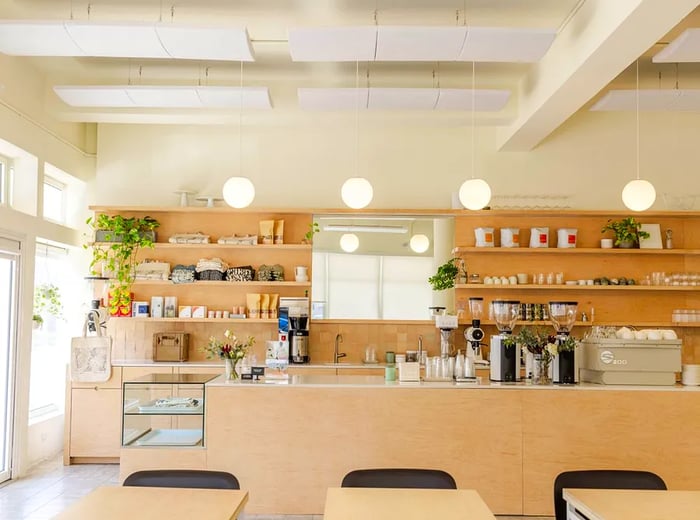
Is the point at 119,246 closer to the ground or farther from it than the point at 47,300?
farther from it

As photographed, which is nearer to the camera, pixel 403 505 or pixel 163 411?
pixel 403 505

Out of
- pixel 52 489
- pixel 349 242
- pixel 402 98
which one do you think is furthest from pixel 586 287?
pixel 52 489

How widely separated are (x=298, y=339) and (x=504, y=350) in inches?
112

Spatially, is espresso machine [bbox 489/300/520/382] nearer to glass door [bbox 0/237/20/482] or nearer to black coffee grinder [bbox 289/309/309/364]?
black coffee grinder [bbox 289/309/309/364]

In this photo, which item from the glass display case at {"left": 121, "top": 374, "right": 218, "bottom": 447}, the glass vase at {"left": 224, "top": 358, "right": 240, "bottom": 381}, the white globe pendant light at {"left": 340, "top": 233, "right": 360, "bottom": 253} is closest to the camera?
the glass display case at {"left": 121, "top": 374, "right": 218, "bottom": 447}

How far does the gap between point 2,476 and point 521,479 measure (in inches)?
178

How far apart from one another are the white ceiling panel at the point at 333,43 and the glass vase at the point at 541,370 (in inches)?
103

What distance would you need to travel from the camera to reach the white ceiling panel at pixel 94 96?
6305mm

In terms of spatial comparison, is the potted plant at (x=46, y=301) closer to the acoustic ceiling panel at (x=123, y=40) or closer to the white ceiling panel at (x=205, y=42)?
the acoustic ceiling panel at (x=123, y=40)

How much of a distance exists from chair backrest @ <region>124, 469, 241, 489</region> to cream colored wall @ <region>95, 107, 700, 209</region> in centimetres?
493

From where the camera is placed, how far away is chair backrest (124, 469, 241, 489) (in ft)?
11.1

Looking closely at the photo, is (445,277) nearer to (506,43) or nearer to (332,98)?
(332,98)

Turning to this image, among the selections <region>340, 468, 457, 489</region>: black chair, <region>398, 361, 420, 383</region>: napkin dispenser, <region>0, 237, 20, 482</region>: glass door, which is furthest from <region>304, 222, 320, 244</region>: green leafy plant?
<region>340, 468, 457, 489</region>: black chair

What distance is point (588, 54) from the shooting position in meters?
4.96
